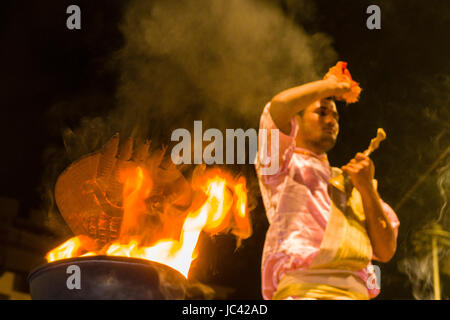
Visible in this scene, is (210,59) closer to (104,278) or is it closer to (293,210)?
(293,210)

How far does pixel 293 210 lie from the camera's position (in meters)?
3.26

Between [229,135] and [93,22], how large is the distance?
1.67 m

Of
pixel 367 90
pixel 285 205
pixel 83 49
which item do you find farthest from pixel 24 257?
pixel 285 205

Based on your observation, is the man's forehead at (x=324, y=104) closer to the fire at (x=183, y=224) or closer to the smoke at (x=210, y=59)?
the fire at (x=183, y=224)

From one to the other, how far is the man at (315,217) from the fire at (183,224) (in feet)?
3.18

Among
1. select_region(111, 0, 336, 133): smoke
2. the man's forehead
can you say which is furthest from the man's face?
select_region(111, 0, 336, 133): smoke

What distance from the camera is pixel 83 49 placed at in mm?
5844

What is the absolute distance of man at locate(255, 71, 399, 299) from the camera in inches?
122

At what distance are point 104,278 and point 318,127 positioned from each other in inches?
57.7

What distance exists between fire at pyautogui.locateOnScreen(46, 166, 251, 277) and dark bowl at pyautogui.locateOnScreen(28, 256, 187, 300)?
0.54m

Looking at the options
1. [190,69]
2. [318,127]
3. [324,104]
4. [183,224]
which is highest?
[190,69]

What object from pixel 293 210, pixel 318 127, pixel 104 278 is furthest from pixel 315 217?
pixel 104 278

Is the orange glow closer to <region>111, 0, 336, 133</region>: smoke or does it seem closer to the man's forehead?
the man's forehead

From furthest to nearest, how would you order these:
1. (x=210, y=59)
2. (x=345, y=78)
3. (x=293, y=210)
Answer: (x=210, y=59)
(x=345, y=78)
(x=293, y=210)
